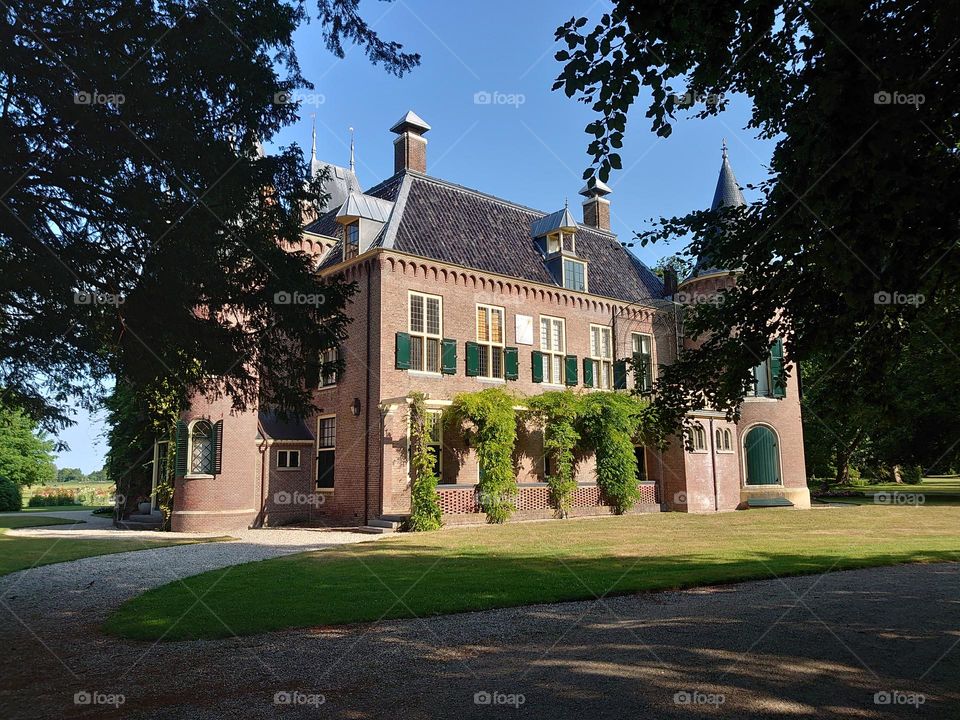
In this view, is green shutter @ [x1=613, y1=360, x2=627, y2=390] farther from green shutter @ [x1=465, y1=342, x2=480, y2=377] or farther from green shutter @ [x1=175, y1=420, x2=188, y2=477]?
green shutter @ [x1=175, y1=420, x2=188, y2=477]

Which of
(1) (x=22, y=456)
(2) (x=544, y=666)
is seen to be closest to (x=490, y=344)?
(2) (x=544, y=666)

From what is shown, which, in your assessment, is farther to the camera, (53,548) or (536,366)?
(536,366)

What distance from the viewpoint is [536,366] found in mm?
24312

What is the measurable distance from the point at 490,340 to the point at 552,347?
297 centimetres

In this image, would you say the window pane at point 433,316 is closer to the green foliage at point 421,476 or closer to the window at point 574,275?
the green foliage at point 421,476

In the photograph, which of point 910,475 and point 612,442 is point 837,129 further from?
point 910,475

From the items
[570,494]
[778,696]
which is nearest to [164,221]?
[778,696]

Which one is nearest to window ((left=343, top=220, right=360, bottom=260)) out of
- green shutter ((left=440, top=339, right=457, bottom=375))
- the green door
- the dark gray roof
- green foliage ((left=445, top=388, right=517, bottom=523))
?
green shutter ((left=440, top=339, right=457, bottom=375))

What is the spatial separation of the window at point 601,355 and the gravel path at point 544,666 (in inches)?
737

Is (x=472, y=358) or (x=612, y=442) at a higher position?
(x=472, y=358)

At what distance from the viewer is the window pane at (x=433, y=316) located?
72.3 feet

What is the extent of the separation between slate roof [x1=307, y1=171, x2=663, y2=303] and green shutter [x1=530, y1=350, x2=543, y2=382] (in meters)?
2.73

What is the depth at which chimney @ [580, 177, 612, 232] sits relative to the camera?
3206cm

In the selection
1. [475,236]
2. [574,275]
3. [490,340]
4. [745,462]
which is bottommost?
[745,462]
